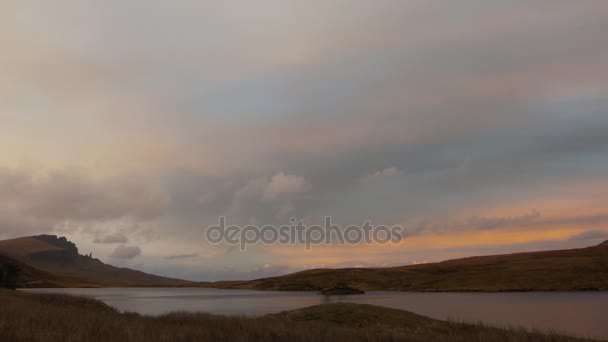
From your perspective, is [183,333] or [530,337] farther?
[530,337]

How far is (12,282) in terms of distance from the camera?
94.2 m

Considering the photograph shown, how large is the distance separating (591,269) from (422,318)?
115330 millimetres

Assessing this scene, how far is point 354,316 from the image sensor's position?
36.1m

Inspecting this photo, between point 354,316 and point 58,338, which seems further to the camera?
point 354,316

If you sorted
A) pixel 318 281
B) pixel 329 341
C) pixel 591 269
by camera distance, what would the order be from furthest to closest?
pixel 318 281, pixel 591 269, pixel 329 341

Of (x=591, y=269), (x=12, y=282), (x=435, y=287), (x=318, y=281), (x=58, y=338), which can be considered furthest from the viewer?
(x=318, y=281)

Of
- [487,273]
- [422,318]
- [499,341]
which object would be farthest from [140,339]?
[487,273]

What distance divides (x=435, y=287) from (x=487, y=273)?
2181 centimetres

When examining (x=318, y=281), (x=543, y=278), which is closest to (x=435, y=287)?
(x=543, y=278)

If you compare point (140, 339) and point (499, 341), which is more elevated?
point (140, 339)

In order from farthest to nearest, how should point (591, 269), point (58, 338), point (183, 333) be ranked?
point (591, 269)
point (183, 333)
point (58, 338)

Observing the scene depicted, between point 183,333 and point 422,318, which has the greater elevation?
point 183,333

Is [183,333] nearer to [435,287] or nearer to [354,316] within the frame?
[354,316]

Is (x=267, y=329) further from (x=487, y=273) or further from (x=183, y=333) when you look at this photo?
(x=487, y=273)
